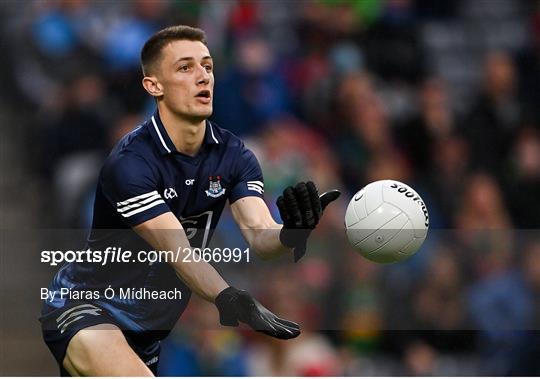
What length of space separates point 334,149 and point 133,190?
4573 millimetres

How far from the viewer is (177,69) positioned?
5703mm

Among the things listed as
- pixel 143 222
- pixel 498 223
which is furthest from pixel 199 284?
pixel 498 223

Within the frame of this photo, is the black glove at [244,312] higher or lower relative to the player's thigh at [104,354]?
higher

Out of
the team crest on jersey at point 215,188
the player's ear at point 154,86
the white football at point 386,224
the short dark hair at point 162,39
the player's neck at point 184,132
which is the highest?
the short dark hair at point 162,39

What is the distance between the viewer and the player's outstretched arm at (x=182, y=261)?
17.5ft

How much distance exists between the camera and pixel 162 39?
5695 mm

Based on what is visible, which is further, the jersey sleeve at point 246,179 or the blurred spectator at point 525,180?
the blurred spectator at point 525,180

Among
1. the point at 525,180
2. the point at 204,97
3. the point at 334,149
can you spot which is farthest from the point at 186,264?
the point at 525,180

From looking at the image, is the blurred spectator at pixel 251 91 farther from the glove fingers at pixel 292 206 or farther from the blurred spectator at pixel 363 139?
the glove fingers at pixel 292 206

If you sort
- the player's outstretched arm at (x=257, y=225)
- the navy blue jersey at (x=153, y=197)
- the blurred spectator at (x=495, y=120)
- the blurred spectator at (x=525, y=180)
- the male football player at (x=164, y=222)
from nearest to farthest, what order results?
the male football player at (x=164, y=222) < the navy blue jersey at (x=153, y=197) < the player's outstretched arm at (x=257, y=225) < the blurred spectator at (x=525, y=180) < the blurred spectator at (x=495, y=120)

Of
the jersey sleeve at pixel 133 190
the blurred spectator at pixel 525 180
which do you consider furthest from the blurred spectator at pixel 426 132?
the jersey sleeve at pixel 133 190

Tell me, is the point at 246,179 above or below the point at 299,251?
above

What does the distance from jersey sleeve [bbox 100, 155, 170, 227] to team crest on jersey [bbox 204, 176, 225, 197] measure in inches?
10.9

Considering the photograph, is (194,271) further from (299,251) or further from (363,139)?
(363,139)
